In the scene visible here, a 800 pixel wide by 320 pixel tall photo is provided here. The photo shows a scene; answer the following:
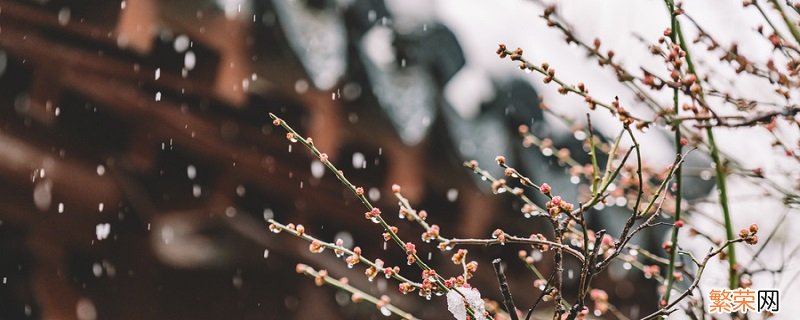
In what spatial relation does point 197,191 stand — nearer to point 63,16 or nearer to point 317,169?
point 317,169

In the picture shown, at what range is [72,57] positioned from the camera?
2.77 metres

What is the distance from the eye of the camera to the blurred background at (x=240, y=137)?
112 inches

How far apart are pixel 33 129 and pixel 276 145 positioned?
43.3 inches

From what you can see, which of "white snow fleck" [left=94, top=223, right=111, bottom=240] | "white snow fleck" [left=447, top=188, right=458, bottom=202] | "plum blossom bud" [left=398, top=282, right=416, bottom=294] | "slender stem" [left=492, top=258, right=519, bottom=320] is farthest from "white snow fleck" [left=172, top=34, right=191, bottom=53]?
"slender stem" [left=492, top=258, right=519, bottom=320]

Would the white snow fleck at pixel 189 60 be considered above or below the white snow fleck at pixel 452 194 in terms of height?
below

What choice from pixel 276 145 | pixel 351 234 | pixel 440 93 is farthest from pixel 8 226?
pixel 440 93

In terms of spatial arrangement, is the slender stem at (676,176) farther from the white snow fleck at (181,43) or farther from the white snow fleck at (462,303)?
the white snow fleck at (181,43)

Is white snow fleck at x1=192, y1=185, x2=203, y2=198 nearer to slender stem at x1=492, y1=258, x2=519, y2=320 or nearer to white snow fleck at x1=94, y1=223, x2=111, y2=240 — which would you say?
white snow fleck at x1=94, y1=223, x2=111, y2=240

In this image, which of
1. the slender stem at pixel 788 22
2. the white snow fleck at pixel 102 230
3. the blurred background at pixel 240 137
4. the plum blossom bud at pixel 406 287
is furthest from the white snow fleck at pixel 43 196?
the slender stem at pixel 788 22

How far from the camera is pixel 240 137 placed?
3270 millimetres

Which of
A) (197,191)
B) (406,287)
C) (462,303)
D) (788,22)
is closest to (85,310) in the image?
(197,191)

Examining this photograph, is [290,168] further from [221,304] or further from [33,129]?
[33,129]

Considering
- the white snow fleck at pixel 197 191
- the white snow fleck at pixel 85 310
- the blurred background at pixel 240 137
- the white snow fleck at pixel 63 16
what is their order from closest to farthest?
the white snow fleck at pixel 63 16
the blurred background at pixel 240 137
the white snow fleck at pixel 85 310
the white snow fleck at pixel 197 191

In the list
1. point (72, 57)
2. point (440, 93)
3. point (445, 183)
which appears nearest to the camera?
point (72, 57)
